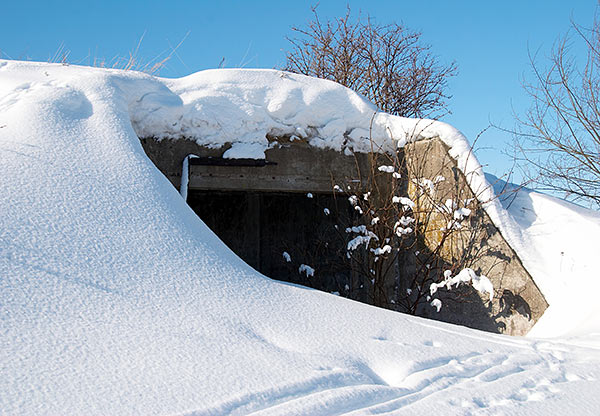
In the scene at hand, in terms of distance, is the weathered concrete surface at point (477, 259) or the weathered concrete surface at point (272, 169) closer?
the weathered concrete surface at point (477, 259)

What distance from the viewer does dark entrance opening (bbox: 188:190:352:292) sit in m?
6.54

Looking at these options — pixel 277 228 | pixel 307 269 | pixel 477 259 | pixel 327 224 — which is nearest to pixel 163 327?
pixel 307 269

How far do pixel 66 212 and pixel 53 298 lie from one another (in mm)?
716

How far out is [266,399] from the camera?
172cm

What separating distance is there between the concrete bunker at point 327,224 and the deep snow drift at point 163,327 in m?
1.27

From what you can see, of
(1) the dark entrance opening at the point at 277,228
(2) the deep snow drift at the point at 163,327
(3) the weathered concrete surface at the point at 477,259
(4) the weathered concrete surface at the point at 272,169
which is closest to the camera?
(2) the deep snow drift at the point at 163,327

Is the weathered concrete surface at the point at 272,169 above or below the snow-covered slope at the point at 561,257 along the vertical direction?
above

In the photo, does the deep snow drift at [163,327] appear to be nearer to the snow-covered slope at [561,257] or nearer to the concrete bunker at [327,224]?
the snow-covered slope at [561,257]

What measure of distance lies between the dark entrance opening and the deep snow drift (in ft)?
9.75

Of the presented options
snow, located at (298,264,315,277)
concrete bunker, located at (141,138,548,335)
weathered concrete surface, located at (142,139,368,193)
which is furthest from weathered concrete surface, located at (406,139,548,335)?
snow, located at (298,264,315,277)

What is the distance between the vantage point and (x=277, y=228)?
680 centimetres

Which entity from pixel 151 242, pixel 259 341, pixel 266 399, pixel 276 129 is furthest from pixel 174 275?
pixel 276 129

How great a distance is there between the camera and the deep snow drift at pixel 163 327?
1.69 metres

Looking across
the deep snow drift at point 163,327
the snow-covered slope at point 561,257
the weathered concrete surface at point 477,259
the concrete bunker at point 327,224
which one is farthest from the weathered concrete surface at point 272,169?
the snow-covered slope at point 561,257
